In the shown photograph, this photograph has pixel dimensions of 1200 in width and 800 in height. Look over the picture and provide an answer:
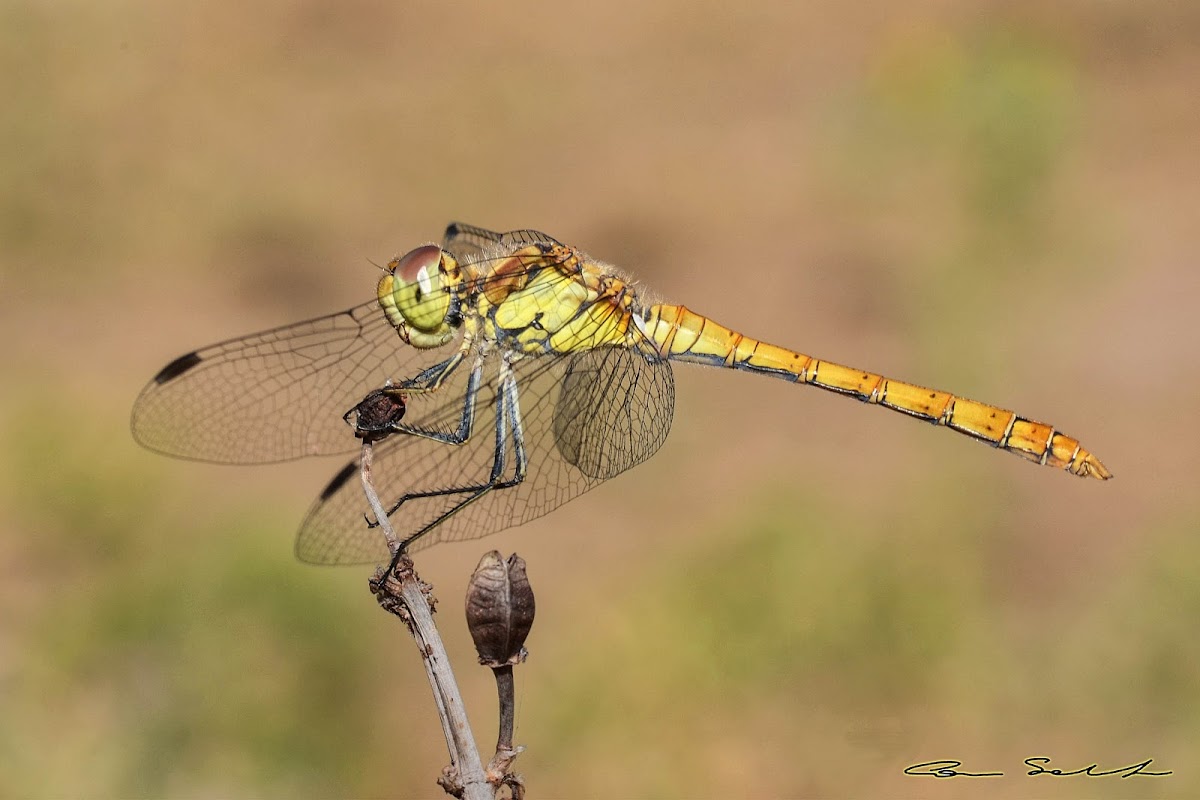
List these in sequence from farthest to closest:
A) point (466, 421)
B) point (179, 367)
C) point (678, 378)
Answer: point (678, 378), point (179, 367), point (466, 421)

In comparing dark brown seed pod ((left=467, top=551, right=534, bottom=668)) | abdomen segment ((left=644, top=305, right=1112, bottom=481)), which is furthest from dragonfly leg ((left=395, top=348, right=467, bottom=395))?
dark brown seed pod ((left=467, top=551, right=534, bottom=668))

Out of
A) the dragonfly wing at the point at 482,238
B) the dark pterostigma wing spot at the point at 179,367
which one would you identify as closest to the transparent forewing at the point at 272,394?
the dark pterostigma wing spot at the point at 179,367

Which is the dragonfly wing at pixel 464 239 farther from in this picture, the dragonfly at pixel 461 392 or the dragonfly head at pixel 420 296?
the dragonfly head at pixel 420 296

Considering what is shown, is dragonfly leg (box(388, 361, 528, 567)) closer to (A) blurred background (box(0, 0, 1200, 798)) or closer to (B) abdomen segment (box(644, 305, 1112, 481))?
(B) abdomen segment (box(644, 305, 1112, 481))

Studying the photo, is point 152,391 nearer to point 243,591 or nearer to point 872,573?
point 243,591

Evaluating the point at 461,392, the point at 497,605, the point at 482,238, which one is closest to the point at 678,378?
the point at 482,238

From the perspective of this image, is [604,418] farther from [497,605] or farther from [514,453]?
[497,605]
